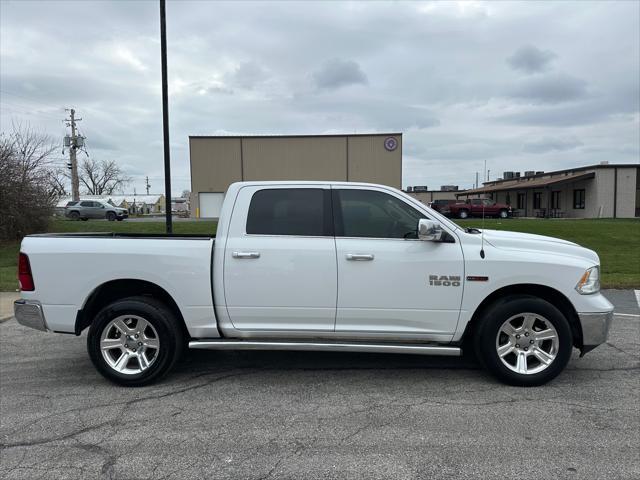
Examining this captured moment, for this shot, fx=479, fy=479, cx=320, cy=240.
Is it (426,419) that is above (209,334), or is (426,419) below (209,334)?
below

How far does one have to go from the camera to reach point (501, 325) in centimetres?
430

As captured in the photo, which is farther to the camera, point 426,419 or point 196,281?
point 196,281

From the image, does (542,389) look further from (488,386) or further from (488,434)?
(488,434)

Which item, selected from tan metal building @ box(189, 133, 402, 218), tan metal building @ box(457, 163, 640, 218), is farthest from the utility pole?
tan metal building @ box(457, 163, 640, 218)

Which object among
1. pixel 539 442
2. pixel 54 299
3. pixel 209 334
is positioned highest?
pixel 54 299

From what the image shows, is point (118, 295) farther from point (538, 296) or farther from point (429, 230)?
point (538, 296)

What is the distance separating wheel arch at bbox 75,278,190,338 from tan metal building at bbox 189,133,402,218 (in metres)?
41.0

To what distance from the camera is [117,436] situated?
11.6 feet

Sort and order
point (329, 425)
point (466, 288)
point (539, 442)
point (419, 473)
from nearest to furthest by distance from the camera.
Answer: point (419, 473)
point (539, 442)
point (329, 425)
point (466, 288)

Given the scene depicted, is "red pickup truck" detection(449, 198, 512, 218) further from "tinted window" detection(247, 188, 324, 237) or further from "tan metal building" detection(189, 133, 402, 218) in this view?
"tinted window" detection(247, 188, 324, 237)

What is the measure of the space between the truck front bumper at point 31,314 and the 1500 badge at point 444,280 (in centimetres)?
363

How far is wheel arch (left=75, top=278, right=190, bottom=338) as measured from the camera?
453 cm

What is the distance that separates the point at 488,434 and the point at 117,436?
2.73m

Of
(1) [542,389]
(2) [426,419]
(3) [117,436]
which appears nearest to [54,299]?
(3) [117,436]
